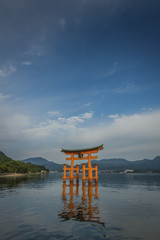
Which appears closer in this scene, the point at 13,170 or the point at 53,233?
the point at 53,233

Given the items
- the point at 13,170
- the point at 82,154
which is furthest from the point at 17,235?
the point at 13,170

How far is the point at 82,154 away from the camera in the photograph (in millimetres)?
30234

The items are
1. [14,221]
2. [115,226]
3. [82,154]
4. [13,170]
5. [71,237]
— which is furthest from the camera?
[13,170]

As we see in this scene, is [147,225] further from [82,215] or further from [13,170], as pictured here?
[13,170]

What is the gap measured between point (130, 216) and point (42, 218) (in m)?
5.52

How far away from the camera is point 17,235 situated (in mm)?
6746

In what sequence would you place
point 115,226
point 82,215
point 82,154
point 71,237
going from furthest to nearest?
point 82,154 → point 82,215 → point 115,226 → point 71,237

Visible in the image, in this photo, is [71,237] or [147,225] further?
[147,225]

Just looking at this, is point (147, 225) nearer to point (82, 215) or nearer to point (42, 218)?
point (82, 215)

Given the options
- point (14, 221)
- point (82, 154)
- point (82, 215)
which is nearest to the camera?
point (14, 221)

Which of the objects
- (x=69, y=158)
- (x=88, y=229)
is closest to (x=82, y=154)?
(x=69, y=158)

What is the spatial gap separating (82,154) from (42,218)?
21.2 metres

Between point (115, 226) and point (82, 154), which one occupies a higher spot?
point (82, 154)

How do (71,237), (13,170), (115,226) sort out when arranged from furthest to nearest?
(13,170) → (115,226) → (71,237)
